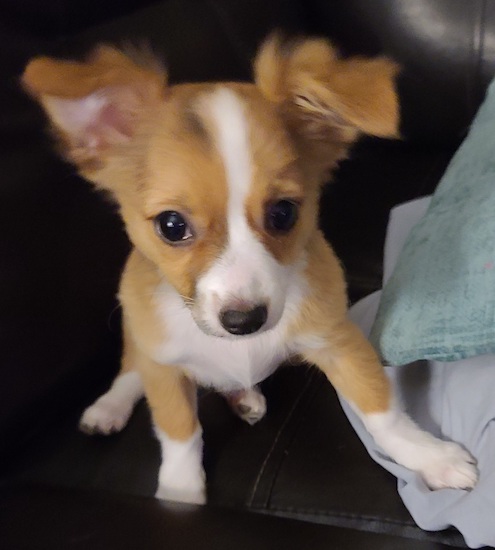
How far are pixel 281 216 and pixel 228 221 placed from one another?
9 centimetres

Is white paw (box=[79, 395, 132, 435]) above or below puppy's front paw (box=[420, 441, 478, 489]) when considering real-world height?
below

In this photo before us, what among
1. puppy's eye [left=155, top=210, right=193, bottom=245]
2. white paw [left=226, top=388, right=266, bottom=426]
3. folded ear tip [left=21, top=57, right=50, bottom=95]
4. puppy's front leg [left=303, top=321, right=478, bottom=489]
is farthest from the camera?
white paw [left=226, top=388, right=266, bottom=426]

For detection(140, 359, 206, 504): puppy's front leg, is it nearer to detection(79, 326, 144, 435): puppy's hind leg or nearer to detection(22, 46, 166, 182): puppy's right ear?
detection(79, 326, 144, 435): puppy's hind leg

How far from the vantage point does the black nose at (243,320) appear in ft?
3.01

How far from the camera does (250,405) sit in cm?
126

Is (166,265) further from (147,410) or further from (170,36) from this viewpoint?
(170,36)

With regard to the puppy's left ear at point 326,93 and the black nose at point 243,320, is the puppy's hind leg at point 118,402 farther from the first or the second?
the puppy's left ear at point 326,93

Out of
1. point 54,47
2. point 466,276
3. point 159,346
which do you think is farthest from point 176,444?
point 54,47

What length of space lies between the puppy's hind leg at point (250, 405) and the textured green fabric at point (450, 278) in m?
0.23

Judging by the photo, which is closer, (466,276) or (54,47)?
(466,276)

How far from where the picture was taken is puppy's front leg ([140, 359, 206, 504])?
1164mm

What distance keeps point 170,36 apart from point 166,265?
27.6 inches

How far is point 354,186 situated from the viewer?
71.5 inches

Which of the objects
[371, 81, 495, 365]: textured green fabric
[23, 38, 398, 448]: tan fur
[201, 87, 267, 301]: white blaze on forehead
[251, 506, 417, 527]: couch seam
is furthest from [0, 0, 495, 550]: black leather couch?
[201, 87, 267, 301]: white blaze on forehead
